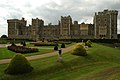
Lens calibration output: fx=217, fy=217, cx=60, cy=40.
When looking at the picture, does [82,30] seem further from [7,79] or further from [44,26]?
[7,79]

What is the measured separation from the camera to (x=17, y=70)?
62.3 ft

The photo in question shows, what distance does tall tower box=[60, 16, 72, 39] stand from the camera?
110 meters

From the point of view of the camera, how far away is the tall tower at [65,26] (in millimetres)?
109562

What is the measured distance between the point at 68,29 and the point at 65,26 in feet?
7.38

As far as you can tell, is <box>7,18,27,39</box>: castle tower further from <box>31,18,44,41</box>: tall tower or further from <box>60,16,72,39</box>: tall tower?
<box>60,16,72,39</box>: tall tower

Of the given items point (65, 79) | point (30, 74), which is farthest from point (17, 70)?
point (65, 79)

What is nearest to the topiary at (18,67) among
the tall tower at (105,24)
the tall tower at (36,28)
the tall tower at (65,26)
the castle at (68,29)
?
the castle at (68,29)

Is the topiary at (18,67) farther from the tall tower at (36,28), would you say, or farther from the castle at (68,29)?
the tall tower at (36,28)

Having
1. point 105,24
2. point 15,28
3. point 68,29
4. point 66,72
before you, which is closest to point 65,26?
point 68,29

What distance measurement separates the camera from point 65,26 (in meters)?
110

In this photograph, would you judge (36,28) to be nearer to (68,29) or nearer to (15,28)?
(15,28)

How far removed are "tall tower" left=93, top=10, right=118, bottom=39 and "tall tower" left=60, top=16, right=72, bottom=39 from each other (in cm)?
1335

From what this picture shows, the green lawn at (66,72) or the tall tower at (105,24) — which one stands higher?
the tall tower at (105,24)

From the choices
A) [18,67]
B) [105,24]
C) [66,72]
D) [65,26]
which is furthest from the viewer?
[65,26]
